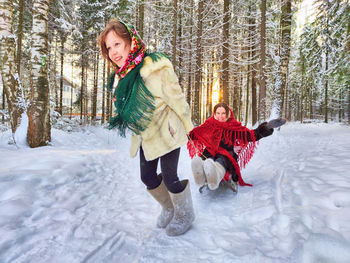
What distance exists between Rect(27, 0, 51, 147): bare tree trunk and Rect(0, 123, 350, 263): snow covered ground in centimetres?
242

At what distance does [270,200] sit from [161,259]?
163 cm

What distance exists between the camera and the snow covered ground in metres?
1.62

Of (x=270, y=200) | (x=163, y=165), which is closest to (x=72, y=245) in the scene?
(x=163, y=165)

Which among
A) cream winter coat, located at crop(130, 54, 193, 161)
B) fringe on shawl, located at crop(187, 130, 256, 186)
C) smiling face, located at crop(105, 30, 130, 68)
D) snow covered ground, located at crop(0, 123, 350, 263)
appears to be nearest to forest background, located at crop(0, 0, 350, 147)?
snow covered ground, located at crop(0, 123, 350, 263)

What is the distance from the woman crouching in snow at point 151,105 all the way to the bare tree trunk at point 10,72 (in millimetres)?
5253

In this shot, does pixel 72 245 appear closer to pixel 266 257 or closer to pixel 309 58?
pixel 266 257

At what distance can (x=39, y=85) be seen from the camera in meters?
5.70

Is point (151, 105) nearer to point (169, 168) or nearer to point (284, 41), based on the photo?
point (169, 168)

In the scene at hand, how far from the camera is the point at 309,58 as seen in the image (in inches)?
531

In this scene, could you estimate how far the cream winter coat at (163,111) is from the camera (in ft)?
6.11

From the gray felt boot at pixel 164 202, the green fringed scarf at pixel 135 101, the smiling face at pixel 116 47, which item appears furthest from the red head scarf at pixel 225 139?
the smiling face at pixel 116 47

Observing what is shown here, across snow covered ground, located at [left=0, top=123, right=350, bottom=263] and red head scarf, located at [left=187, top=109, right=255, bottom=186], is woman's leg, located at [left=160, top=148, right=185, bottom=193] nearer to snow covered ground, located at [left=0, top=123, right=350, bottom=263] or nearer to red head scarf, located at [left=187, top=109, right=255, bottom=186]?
snow covered ground, located at [left=0, top=123, right=350, bottom=263]

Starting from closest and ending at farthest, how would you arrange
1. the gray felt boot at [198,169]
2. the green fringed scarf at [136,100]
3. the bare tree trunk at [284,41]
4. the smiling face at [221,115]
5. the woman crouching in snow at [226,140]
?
1. the green fringed scarf at [136,100]
2. the gray felt boot at [198,169]
3. the woman crouching in snow at [226,140]
4. the smiling face at [221,115]
5. the bare tree trunk at [284,41]

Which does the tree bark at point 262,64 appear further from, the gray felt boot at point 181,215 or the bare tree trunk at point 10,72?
the bare tree trunk at point 10,72
